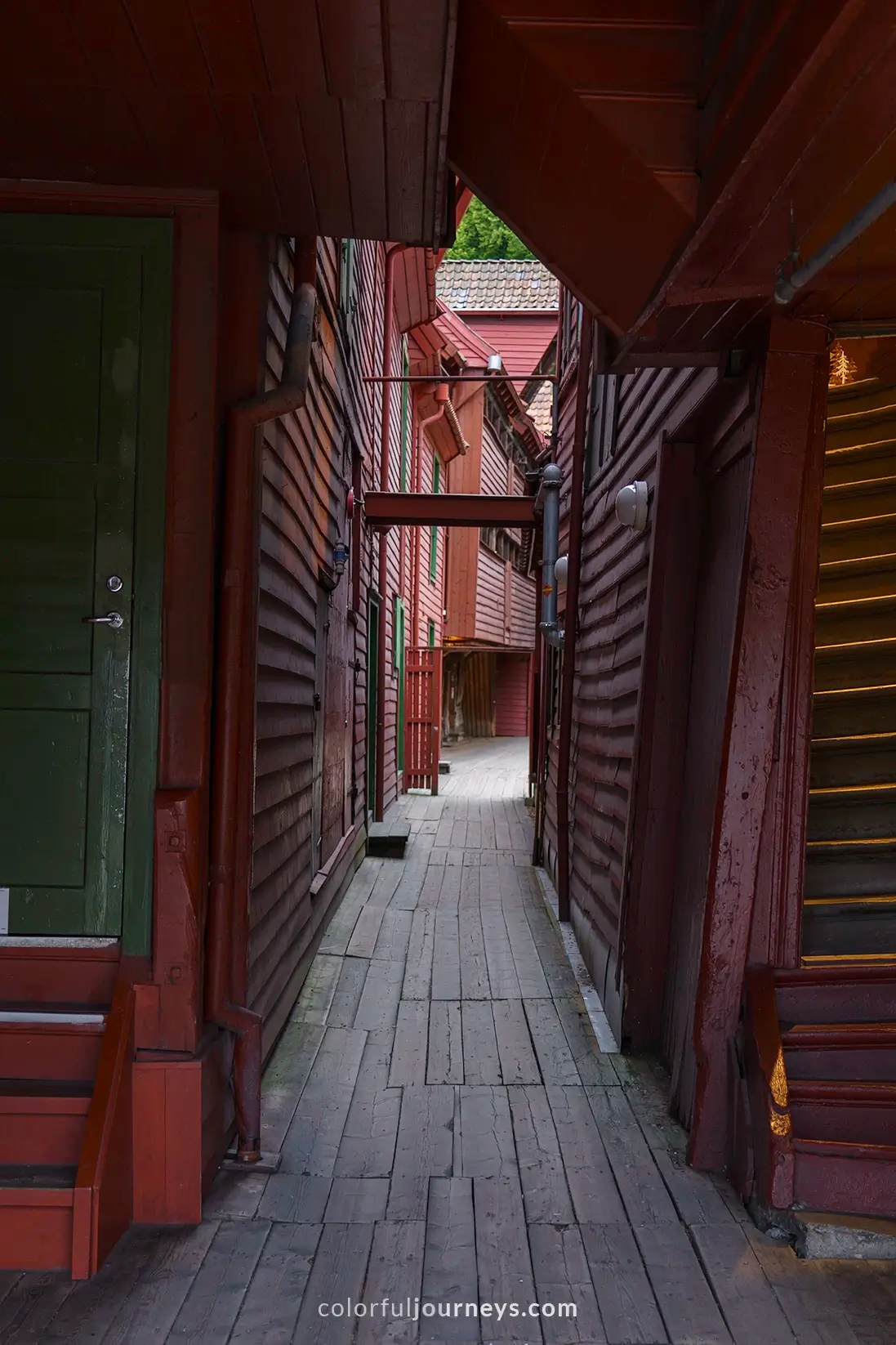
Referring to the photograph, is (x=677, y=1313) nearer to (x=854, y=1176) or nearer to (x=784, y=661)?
(x=854, y=1176)

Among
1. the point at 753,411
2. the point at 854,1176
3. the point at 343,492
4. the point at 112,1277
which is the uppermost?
the point at 343,492

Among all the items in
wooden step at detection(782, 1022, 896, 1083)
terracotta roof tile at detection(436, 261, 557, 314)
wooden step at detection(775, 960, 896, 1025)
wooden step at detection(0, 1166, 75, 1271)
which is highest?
terracotta roof tile at detection(436, 261, 557, 314)

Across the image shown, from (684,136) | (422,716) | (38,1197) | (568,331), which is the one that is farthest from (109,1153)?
(422,716)

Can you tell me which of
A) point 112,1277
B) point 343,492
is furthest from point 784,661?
point 343,492

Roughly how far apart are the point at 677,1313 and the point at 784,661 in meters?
1.78

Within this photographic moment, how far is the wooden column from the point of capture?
9.89ft

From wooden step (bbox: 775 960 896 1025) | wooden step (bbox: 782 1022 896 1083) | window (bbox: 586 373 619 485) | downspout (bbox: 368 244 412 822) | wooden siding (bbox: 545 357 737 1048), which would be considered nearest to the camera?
wooden step (bbox: 782 1022 896 1083)

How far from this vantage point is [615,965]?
4.44 metres

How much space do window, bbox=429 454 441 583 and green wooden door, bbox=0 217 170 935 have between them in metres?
12.7

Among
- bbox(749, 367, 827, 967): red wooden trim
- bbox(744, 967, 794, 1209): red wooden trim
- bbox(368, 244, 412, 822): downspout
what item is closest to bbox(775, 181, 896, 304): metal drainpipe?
bbox(749, 367, 827, 967): red wooden trim

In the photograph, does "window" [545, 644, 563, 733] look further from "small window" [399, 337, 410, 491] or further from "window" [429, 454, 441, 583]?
"window" [429, 454, 441, 583]

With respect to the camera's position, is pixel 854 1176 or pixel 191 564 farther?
pixel 191 564

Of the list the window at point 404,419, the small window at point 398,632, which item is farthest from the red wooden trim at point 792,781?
the window at point 404,419

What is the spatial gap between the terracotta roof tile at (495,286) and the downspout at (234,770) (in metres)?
→ 20.7
